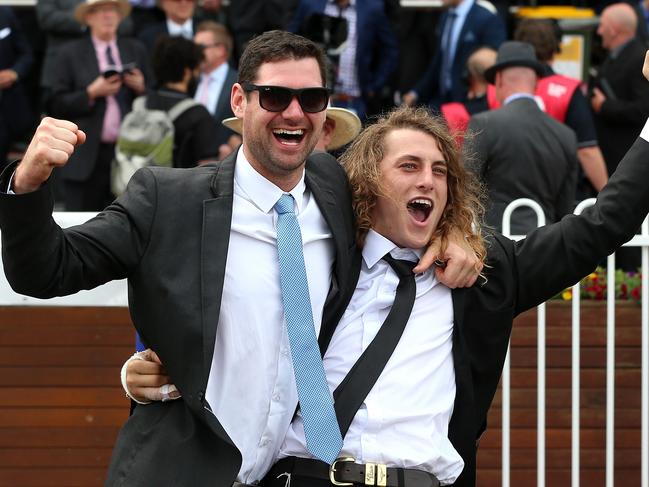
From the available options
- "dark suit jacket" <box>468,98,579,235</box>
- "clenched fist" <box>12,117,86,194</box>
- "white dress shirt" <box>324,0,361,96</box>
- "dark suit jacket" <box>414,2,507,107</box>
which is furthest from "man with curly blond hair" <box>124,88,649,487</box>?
"dark suit jacket" <box>414,2,507,107</box>

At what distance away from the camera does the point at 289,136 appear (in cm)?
415

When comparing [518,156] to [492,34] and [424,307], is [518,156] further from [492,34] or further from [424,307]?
[424,307]

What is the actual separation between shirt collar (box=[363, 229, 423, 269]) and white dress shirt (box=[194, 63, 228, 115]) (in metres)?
5.03

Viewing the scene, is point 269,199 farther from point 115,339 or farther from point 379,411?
point 115,339

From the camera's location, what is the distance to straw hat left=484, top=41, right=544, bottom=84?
766cm

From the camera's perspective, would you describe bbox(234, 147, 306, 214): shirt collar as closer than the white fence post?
Yes

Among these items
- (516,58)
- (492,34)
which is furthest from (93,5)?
(516,58)

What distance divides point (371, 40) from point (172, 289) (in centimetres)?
629

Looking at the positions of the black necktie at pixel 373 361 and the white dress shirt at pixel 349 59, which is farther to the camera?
the white dress shirt at pixel 349 59

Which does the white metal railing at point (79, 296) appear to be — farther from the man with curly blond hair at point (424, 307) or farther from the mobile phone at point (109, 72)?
the mobile phone at point (109, 72)

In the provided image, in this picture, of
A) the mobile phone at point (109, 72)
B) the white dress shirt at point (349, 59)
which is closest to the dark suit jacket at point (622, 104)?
the white dress shirt at point (349, 59)

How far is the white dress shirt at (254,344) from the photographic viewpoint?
402 cm

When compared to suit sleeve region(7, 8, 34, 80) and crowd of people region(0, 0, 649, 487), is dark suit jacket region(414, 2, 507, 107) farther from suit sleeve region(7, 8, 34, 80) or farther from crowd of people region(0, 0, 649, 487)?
crowd of people region(0, 0, 649, 487)

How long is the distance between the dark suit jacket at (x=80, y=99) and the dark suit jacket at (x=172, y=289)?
501 centimetres
